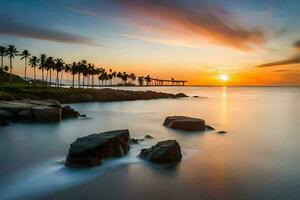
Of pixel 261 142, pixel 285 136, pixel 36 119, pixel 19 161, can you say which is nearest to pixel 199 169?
pixel 19 161

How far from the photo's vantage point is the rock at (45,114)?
40.5 metres

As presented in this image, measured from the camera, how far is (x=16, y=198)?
13766 mm

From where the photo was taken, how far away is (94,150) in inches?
719

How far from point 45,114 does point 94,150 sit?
25.3m

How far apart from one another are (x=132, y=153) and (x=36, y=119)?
23430 millimetres

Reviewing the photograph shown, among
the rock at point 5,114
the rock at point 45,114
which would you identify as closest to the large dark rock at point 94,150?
the rock at point 5,114

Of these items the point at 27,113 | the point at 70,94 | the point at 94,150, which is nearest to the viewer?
A: the point at 94,150

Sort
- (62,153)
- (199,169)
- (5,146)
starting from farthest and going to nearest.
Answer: (5,146) → (62,153) → (199,169)

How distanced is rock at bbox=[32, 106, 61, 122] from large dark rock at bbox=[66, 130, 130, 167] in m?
23.1

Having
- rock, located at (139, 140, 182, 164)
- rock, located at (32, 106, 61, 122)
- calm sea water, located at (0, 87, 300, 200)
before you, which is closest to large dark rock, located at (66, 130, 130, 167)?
calm sea water, located at (0, 87, 300, 200)

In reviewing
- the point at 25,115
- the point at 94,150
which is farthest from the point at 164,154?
the point at 25,115

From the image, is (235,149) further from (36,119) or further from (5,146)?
(36,119)

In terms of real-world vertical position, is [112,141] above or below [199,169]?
above

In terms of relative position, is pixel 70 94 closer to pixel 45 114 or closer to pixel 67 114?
pixel 67 114
